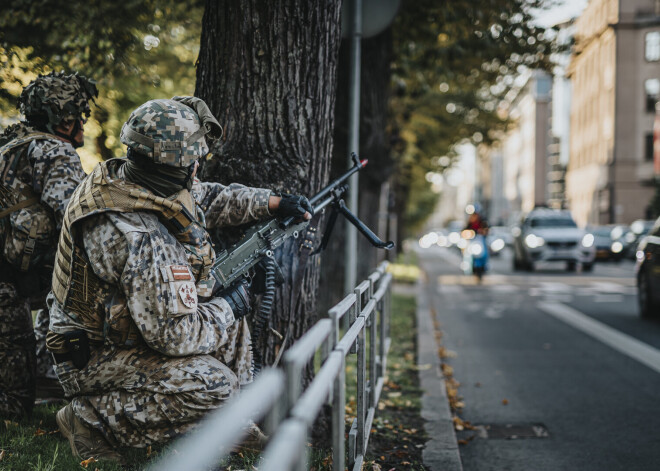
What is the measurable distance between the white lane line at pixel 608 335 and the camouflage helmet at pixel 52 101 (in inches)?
220

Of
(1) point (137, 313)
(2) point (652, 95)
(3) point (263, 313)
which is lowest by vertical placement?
(3) point (263, 313)

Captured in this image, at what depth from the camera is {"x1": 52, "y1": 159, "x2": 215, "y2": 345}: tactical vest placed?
2.67m

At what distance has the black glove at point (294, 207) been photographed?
132 inches

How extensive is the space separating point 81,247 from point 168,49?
8.92 meters

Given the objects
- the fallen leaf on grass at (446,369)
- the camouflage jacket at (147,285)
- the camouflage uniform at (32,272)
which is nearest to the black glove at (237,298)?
the camouflage jacket at (147,285)

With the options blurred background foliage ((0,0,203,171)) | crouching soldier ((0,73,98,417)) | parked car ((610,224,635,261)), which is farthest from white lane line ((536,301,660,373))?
parked car ((610,224,635,261))

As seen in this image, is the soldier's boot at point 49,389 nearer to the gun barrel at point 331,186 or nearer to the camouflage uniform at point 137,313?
the camouflage uniform at point 137,313

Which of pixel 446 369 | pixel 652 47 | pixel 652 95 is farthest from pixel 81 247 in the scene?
pixel 652 47

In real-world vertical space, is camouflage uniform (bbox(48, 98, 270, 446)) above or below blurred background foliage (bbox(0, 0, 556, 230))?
below

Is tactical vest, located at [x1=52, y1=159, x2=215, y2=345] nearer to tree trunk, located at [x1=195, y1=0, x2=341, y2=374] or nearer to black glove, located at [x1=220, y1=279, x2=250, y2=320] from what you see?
black glove, located at [x1=220, y1=279, x2=250, y2=320]

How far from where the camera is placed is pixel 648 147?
48.6 meters

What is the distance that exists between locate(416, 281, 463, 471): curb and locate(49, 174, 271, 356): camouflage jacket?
170cm

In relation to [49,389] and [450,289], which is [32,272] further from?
[450,289]

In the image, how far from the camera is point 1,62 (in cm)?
535
